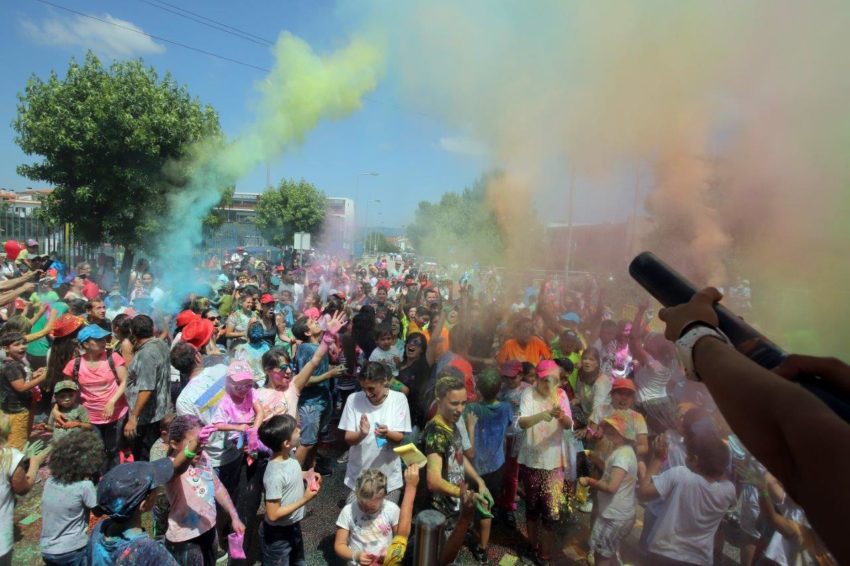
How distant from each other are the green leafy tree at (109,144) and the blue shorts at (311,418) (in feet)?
32.3

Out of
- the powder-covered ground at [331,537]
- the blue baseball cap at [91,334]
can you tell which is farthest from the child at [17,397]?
the powder-covered ground at [331,537]

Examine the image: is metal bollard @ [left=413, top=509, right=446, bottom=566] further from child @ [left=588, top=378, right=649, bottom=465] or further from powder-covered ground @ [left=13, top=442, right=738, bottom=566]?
child @ [left=588, top=378, right=649, bottom=465]

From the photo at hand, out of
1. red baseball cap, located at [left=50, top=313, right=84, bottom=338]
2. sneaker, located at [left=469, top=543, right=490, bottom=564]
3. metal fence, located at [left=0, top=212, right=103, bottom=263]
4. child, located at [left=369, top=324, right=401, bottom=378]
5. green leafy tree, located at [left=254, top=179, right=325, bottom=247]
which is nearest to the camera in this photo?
sneaker, located at [left=469, top=543, right=490, bottom=564]

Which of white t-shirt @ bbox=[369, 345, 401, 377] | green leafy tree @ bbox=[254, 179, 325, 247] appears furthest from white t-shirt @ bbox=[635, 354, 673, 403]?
green leafy tree @ bbox=[254, 179, 325, 247]

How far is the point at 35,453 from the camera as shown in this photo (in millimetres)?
3049

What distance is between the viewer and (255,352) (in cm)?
526

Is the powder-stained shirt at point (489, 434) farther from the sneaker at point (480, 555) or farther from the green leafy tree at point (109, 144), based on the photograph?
the green leafy tree at point (109, 144)

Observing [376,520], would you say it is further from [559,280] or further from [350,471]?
[559,280]

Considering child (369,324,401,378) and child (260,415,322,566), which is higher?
child (369,324,401,378)

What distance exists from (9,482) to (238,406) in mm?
1379

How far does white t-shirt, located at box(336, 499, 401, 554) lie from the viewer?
114 inches

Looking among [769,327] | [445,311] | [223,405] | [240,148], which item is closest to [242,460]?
[223,405]

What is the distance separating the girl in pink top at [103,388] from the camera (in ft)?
14.2

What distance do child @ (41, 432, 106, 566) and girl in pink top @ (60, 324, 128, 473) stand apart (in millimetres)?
1595
